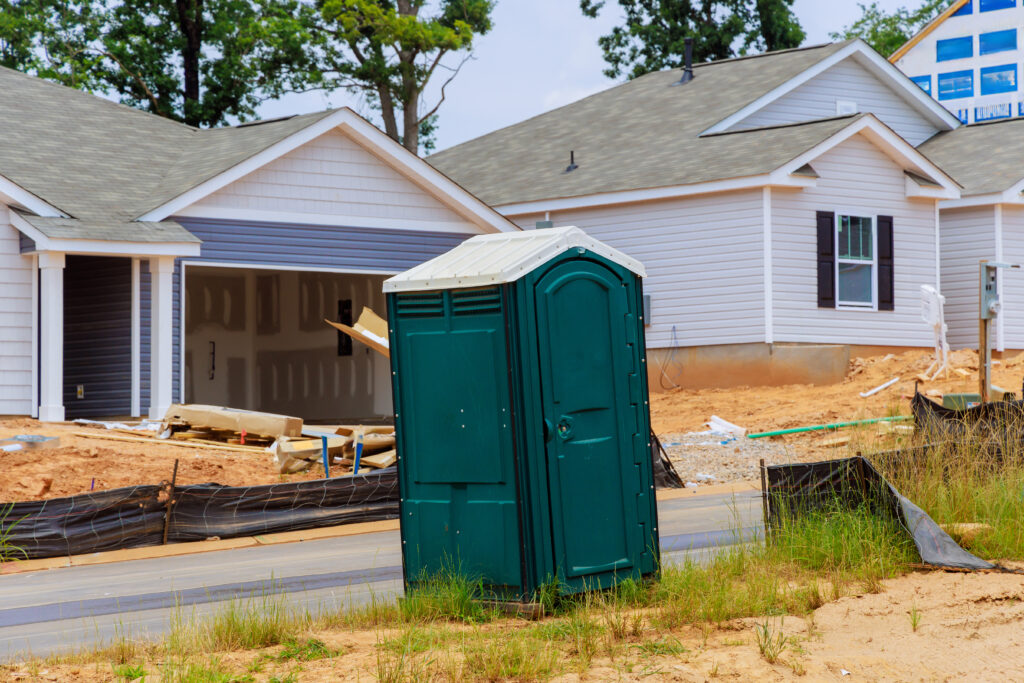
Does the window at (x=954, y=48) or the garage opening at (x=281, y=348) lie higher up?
the window at (x=954, y=48)

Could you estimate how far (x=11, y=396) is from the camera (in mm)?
19188

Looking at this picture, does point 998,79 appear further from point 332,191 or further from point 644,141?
point 332,191

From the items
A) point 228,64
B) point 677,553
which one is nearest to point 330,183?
point 677,553

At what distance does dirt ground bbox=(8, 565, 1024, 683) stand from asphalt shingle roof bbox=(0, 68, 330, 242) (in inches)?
529

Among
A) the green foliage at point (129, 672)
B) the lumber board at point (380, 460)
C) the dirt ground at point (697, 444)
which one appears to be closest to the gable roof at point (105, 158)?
the dirt ground at point (697, 444)

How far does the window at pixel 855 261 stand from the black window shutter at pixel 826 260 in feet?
0.59

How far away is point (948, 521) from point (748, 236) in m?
15.6

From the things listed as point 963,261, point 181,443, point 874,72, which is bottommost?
point 181,443

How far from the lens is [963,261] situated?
2836 centimetres

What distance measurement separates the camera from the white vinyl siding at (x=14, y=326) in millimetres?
19203

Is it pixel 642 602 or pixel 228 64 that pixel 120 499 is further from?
pixel 228 64

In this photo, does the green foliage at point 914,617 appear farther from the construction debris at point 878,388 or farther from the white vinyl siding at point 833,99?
the white vinyl siding at point 833,99

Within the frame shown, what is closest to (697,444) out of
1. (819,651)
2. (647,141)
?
(819,651)

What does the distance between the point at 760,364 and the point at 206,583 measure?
16.5 m
